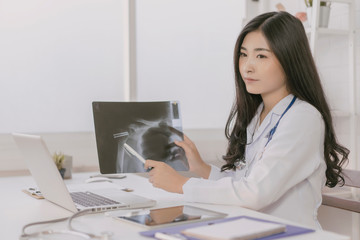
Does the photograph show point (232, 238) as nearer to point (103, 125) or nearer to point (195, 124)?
point (103, 125)

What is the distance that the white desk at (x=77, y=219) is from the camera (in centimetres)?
112

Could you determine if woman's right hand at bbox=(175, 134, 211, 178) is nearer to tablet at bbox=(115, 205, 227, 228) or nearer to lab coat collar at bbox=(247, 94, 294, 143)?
lab coat collar at bbox=(247, 94, 294, 143)

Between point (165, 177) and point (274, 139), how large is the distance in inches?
13.6

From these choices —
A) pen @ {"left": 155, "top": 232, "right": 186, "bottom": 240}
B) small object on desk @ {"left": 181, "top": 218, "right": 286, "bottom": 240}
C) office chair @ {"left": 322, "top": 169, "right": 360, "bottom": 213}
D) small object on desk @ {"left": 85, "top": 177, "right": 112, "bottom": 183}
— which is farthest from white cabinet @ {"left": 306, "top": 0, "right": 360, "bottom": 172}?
pen @ {"left": 155, "top": 232, "right": 186, "bottom": 240}

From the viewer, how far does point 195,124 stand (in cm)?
321

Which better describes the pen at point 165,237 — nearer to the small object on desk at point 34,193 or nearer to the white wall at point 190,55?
the small object on desk at point 34,193

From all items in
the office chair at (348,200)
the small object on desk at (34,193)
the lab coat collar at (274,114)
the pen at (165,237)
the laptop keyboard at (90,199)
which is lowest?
the office chair at (348,200)

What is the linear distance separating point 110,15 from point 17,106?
75 centimetres

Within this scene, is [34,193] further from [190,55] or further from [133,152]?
[190,55]

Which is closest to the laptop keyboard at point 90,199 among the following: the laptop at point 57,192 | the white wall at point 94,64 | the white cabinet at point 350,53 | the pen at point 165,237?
the laptop at point 57,192

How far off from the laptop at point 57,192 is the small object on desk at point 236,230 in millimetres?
391

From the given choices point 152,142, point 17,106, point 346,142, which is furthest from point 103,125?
point 346,142

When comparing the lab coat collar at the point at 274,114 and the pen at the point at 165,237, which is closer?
the pen at the point at 165,237

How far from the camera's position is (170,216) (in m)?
1.21
